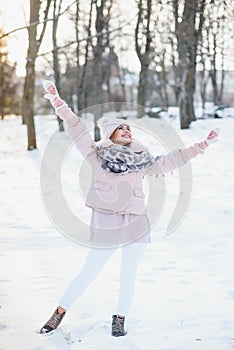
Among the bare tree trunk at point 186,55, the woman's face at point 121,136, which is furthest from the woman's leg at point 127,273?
the bare tree trunk at point 186,55

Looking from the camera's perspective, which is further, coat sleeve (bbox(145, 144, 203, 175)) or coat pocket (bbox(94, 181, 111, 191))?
coat sleeve (bbox(145, 144, 203, 175))

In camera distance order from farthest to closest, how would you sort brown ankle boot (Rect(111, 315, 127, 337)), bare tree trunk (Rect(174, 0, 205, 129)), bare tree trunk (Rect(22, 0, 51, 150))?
bare tree trunk (Rect(174, 0, 205, 129)), bare tree trunk (Rect(22, 0, 51, 150)), brown ankle boot (Rect(111, 315, 127, 337))

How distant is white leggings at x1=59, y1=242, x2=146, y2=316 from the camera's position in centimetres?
397

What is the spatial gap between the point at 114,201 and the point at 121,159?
1.03ft

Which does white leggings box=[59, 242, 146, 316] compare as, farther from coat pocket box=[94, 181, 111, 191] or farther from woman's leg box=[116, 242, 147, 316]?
coat pocket box=[94, 181, 111, 191]

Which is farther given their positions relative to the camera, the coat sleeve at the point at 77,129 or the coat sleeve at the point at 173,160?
the coat sleeve at the point at 173,160

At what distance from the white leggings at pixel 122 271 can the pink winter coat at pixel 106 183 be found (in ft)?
1.00

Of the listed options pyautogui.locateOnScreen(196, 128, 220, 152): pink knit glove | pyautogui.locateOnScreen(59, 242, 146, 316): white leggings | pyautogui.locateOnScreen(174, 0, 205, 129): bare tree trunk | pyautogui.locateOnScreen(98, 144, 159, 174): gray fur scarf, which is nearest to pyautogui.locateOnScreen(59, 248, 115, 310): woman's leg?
pyautogui.locateOnScreen(59, 242, 146, 316): white leggings

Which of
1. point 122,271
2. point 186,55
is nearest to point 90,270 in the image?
point 122,271

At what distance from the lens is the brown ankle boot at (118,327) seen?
4.00 meters

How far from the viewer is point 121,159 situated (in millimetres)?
3900

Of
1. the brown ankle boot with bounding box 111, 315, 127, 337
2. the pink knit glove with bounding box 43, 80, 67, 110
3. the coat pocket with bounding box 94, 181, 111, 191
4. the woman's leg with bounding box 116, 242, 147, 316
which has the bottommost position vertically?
the brown ankle boot with bounding box 111, 315, 127, 337

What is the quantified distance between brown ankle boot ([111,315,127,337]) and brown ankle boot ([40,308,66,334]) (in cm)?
40

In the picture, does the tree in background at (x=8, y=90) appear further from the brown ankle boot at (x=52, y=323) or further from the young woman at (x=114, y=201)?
the brown ankle boot at (x=52, y=323)
